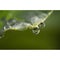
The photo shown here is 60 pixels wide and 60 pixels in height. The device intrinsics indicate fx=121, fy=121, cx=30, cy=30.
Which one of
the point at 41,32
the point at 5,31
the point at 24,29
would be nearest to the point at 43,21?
the point at 41,32

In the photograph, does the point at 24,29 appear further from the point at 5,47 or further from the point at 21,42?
the point at 5,47

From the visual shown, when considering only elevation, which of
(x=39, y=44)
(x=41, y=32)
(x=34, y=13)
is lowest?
(x=39, y=44)

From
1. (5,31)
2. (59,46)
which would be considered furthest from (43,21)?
(5,31)

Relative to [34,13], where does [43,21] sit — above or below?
below
